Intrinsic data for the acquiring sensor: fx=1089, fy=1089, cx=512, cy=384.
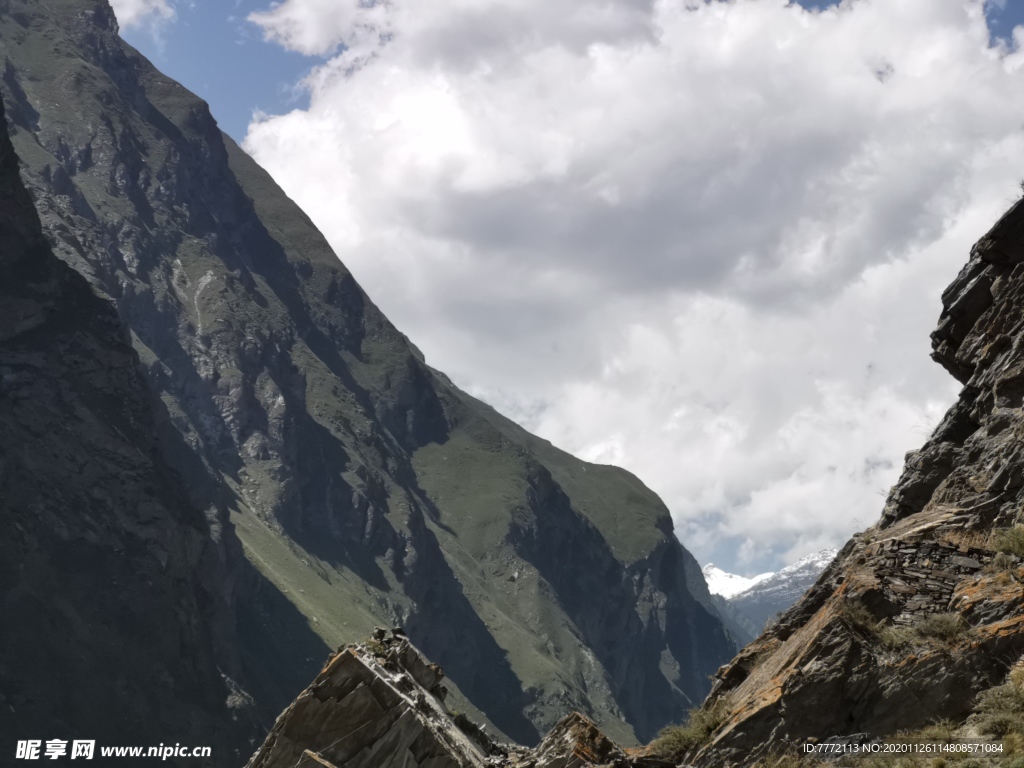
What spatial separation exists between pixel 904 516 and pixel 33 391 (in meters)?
186

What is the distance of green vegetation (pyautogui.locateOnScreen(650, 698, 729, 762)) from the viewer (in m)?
21.6

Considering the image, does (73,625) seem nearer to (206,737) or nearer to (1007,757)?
(206,737)

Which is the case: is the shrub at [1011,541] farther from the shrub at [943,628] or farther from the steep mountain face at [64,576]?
the steep mountain face at [64,576]

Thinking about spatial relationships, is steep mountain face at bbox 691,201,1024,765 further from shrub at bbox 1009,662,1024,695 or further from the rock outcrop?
the rock outcrop

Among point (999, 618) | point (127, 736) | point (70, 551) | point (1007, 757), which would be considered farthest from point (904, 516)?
point (70, 551)

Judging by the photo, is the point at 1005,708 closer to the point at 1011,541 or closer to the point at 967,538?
the point at 1011,541

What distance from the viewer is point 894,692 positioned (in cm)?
1953

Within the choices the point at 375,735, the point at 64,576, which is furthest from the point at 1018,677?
the point at 64,576

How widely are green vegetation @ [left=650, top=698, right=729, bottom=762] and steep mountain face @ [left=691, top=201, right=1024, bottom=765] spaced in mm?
192

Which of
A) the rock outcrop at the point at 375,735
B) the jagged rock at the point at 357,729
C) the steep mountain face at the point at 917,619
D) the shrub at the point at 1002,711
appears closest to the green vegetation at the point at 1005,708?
the shrub at the point at 1002,711

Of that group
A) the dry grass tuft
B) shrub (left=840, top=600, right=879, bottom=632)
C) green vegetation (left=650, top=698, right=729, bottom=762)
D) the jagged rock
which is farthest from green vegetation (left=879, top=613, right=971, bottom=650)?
the jagged rock

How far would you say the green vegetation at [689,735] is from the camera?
21.6 meters

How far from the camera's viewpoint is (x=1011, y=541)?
21.3m

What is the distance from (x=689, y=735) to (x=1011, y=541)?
291 inches
